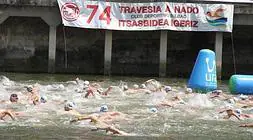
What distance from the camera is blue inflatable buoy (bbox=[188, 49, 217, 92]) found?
2295cm

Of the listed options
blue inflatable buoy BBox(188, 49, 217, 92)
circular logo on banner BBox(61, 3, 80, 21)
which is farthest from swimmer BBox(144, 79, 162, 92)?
circular logo on banner BBox(61, 3, 80, 21)

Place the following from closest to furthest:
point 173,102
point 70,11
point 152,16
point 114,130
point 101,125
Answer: point 114,130 → point 101,125 → point 173,102 → point 70,11 → point 152,16

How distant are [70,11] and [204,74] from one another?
12.8 metres

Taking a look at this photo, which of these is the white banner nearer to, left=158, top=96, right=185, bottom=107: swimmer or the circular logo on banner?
the circular logo on banner

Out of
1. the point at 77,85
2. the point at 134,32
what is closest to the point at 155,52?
the point at 134,32

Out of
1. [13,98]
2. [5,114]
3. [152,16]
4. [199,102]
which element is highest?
[152,16]

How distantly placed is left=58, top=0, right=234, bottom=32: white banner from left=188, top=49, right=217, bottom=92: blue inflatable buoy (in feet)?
35.5

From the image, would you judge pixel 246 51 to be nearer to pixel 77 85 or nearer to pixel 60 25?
pixel 60 25

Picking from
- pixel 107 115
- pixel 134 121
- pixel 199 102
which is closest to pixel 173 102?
pixel 199 102

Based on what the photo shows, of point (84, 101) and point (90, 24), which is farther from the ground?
point (90, 24)

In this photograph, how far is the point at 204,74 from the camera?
2295 centimetres

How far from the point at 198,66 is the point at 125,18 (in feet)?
38.9

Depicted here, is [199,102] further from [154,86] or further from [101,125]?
[101,125]

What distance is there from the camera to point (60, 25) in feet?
119
